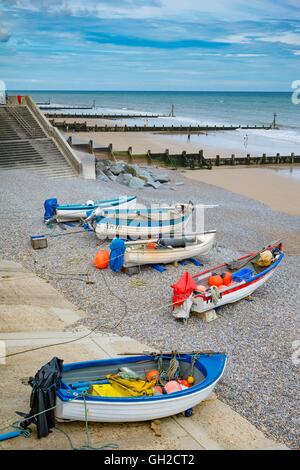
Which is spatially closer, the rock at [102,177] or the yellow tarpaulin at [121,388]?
the yellow tarpaulin at [121,388]

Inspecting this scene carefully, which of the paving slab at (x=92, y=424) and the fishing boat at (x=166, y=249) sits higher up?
the fishing boat at (x=166, y=249)

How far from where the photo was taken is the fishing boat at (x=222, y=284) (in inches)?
509

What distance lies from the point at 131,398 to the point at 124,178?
25829 millimetres

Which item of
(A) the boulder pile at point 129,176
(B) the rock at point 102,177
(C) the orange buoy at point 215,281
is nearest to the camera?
(C) the orange buoy at point 215,281

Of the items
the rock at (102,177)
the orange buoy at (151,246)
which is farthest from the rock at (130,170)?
the orange buoy at (151,246)

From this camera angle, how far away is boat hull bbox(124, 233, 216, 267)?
1608cm

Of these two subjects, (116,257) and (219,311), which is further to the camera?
(116,257)

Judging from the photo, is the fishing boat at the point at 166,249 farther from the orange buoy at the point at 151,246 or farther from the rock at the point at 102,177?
the rock at the point at 102,177

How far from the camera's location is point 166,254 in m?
16.7

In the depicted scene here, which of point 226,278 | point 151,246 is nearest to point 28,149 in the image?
point 151,246

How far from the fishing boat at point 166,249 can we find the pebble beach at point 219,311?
16.2 inches

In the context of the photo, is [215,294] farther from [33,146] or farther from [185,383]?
[33,146]

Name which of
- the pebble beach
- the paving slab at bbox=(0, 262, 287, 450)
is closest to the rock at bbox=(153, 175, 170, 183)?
the pebble beach
